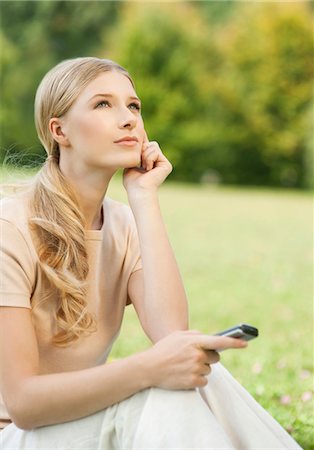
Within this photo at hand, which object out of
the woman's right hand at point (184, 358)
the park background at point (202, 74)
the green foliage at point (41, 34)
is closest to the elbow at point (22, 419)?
the woman's right hand at point (184, 358)

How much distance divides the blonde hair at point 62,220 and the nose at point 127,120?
0.48ft

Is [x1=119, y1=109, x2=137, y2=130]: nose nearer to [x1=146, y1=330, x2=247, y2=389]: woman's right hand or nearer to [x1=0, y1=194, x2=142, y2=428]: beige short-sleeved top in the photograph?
[x1=0, y1=194, x2=142, y2=428]: beige short-sleeved top

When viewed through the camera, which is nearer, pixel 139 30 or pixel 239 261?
pixel 239 261

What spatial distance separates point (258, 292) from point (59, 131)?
5.15 m

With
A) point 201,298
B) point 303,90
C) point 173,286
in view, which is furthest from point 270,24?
point 173,286

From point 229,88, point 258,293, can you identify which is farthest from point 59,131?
point 229,88

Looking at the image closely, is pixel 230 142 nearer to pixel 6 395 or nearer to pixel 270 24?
pixel 270 24

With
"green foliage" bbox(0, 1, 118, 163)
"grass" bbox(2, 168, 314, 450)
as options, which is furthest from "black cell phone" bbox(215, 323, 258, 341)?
"green foliage" bbox(0, 1, 118, 163)

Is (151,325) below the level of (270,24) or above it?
below

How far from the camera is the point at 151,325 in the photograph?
2.55 meters

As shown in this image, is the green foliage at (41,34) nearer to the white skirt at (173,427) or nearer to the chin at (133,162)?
the chin at (133,162)

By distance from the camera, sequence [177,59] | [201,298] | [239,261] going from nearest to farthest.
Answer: [201,298] < [239,261] < [177,59]

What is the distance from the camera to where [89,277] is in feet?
8.63

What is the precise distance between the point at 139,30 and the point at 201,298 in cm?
2417
